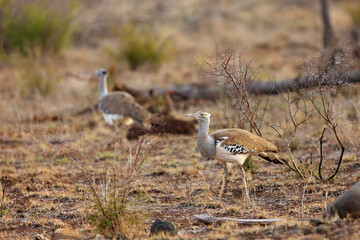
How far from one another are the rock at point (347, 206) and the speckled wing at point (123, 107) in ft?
14.3

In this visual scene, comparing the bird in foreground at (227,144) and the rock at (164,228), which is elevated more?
the bird in foreground at (227,144)

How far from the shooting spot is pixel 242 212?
18.5ft


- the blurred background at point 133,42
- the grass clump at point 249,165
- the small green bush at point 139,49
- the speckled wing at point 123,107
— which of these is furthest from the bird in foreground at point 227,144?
the small green bush at point 139,49

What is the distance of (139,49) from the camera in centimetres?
1477

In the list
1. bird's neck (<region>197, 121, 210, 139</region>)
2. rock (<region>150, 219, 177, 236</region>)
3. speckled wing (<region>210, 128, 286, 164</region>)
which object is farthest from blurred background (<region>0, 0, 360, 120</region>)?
rock (<region>150, 219, 177, 236</region>)

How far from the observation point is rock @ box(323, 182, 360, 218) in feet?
16.2

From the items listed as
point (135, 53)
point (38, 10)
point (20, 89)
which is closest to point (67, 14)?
point (38, 10)

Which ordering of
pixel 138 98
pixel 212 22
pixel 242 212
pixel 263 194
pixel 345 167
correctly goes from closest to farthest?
1. pixel 242 212
2. pixel 263 194
3. pixel 345 167
4. pixel 138 98
5. pixel 212 22

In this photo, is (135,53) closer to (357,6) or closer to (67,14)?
(67,14)

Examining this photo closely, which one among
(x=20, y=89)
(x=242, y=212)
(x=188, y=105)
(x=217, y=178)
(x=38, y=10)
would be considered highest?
(x=38, y=10)

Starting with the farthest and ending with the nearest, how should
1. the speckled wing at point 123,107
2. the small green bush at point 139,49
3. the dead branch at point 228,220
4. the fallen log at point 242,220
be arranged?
the small green bush at point 139,49
the speckled wing at point 123,107
the dead branch at point 228,220
the fallen log at point 242,220

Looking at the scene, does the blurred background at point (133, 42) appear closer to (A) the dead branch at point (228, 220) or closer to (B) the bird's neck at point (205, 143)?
(B) the bird's neck at point (205, 143)

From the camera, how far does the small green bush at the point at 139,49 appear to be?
1478 centimetres

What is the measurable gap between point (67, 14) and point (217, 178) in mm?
10396
